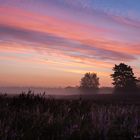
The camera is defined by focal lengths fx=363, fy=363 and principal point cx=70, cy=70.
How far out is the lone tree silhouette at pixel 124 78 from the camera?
4991 centimetres

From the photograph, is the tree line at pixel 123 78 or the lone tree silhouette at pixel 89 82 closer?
the tree line at pixel 123 78

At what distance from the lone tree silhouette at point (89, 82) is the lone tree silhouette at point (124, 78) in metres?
15.1

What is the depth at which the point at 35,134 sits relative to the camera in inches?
270

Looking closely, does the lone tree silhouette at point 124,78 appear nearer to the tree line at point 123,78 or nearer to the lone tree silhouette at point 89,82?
the tree line at point 123,78

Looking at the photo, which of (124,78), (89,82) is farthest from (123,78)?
(89,82)

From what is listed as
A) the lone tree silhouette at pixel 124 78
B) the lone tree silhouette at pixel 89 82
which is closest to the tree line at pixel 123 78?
the lone tree silhouette at pixel 124 78

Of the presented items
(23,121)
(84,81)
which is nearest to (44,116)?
(23,121)

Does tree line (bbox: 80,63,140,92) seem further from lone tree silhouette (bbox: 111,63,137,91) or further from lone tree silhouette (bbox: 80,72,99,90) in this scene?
lone tree silhouette (bbox: 80,72,99,90)

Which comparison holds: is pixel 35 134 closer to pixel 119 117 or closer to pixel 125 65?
pixel 119 117

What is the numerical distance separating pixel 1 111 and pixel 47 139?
293 centimetres

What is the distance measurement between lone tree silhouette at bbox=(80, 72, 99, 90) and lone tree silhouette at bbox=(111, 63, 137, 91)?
15.1 metres

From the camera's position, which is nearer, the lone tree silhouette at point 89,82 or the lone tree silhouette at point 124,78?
the lone tree silhouette at point 124,78

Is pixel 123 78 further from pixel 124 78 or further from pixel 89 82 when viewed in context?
pixel 89 82

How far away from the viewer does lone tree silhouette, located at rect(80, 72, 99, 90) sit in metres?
66.3
